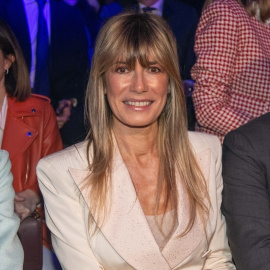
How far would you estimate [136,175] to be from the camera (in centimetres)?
319

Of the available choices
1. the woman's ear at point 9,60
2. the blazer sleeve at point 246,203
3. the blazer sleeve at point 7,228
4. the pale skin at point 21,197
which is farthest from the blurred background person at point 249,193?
the woman's ear at point 9,60

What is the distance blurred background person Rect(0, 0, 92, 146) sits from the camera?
468 centimetres

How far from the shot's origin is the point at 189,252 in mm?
3047

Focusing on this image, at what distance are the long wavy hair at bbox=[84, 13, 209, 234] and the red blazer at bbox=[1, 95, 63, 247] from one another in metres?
0.67

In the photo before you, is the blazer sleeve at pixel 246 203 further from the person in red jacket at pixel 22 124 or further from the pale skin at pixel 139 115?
the person in red jacket at pixel 22 124

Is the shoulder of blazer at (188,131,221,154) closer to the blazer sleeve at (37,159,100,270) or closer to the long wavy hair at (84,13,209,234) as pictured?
the long wavy hair at (84,13,209,234)

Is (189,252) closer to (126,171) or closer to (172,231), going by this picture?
(172,231)

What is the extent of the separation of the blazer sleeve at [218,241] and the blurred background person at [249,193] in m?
0.08

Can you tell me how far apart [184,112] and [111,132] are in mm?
346

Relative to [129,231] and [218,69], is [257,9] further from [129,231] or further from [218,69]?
[129,231]

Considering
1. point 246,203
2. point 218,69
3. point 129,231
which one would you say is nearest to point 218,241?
point 246,203

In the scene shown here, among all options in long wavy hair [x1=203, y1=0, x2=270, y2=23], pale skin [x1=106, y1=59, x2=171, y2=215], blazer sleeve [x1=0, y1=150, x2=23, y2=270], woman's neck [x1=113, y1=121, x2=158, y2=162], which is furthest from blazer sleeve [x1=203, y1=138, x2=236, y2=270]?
long wavy hair [x1=203, y1=0, x2=270, y2=23]

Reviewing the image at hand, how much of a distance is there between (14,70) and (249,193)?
1608 mm

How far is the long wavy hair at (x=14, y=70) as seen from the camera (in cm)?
383
